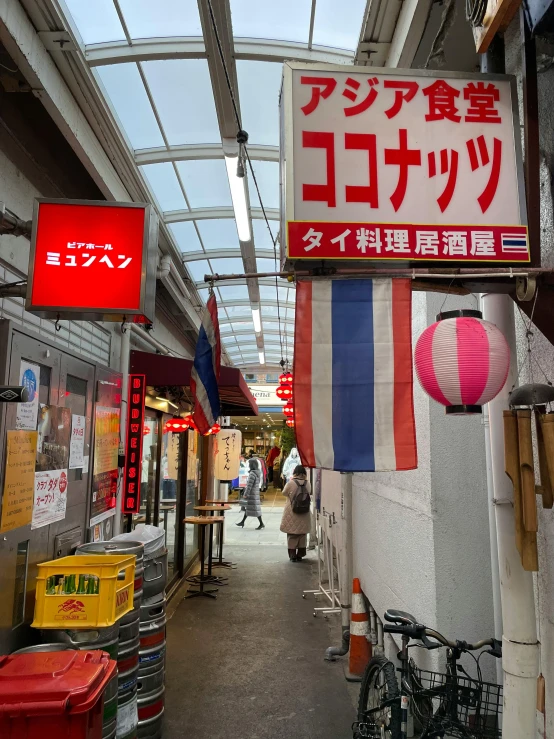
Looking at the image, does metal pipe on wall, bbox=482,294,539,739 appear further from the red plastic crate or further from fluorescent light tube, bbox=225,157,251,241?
fluorescent light tube, bbox=225,157,251,241

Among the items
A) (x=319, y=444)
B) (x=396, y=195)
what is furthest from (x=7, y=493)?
(x=396, y=195)

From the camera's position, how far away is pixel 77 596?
3.63m

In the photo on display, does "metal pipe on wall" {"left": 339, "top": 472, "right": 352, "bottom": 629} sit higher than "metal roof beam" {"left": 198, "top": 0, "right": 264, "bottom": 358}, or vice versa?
"metal roof beam" {"left": 198, "top": 0, "right": 264, "bottom": 358}

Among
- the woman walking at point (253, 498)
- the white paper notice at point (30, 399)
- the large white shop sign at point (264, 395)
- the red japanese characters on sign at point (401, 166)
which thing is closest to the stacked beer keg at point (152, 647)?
the white paper notice at point (30, 399)

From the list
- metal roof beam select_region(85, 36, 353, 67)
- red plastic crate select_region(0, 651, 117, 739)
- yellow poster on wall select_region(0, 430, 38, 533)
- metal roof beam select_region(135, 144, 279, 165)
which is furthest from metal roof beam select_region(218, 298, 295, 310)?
red plastic crate select_region(0, 651, 117, 739)

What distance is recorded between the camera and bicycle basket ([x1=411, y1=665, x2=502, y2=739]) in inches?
123

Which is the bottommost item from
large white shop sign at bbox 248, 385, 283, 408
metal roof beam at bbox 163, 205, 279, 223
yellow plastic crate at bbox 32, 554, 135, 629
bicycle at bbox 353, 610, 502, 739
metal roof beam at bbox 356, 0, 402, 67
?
bicycle at bbox 353, 610, 502, 739

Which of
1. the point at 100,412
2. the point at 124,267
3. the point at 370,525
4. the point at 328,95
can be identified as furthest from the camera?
the point at 370,525

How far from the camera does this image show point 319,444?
2.46 m

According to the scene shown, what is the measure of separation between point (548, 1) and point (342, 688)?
20.4 feet

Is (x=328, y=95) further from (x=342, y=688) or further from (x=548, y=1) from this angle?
(x=342, y=688)

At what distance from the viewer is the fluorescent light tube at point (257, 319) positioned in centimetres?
1320

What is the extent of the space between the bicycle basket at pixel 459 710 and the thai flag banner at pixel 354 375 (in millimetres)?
1752

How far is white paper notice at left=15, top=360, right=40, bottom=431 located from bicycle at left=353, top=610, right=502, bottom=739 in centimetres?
297
